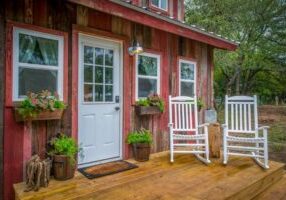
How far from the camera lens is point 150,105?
4.09 meters

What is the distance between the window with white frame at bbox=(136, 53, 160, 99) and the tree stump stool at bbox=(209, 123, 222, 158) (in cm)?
116

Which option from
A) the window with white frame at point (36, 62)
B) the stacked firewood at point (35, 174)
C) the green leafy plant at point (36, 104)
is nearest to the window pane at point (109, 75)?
the window with white frame at point (36, 62)

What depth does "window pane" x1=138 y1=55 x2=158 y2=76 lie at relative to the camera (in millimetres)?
4148

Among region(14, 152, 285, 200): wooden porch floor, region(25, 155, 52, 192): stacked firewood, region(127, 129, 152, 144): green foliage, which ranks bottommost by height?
region(14, 152, 285, 200): wooden porch floor

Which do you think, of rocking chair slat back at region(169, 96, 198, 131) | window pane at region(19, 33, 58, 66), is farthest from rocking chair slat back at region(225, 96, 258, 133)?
window pane at region(19, 33, 58, 66)

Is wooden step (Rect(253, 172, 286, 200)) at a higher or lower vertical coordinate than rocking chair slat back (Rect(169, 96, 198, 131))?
lower

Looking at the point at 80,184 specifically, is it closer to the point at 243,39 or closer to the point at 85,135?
the point at 85,135

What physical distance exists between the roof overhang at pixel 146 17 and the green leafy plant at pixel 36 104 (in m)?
1.11

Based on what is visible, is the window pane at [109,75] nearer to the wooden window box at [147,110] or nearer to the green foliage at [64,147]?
the wooden window box at [147,110]

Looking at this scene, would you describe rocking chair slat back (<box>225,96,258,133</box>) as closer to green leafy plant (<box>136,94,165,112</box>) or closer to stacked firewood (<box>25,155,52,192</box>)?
green leafy plant (<box>136,94,165,112</box>)

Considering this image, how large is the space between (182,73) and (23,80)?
3051 millimetres

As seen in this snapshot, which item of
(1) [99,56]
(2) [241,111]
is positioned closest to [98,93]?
(1) [99,56]

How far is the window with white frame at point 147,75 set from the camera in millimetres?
4125

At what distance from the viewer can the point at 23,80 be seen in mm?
2838
